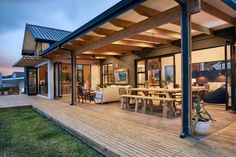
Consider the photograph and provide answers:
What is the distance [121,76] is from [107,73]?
1.78 m

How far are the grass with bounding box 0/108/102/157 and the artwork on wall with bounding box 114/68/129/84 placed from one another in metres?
6.03

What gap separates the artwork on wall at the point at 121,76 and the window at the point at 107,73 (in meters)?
0.72

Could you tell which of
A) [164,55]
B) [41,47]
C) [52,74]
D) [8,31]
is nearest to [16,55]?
[8,31]

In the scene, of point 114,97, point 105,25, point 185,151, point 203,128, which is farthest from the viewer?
point 114,97

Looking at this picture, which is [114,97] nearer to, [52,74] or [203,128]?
[52,74]

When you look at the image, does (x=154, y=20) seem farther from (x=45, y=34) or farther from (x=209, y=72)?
(x=45, y=34)

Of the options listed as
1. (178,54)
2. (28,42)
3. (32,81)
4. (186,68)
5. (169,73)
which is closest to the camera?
(186,68)

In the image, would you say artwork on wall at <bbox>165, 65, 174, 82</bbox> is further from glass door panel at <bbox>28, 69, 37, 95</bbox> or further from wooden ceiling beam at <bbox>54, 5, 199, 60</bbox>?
glass door panel at <bbox>28, 69, 37, 95</bbox>

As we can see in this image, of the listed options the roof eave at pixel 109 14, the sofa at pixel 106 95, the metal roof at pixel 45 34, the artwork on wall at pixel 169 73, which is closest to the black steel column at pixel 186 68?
the roof eave at pixel 109 14

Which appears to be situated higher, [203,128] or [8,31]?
[8,31]

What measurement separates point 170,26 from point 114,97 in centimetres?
492

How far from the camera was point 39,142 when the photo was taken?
4.20m

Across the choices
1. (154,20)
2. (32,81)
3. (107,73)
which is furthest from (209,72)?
(32,81)

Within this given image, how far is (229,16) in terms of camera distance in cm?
508
